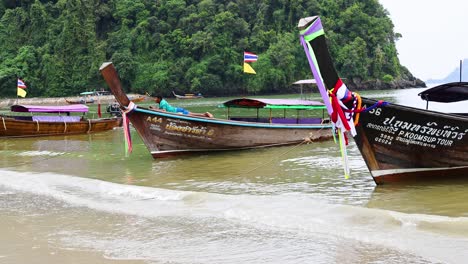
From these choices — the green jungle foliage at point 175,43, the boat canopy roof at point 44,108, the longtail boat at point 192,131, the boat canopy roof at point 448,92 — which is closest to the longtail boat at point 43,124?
the boat canopy roof at point 44,108

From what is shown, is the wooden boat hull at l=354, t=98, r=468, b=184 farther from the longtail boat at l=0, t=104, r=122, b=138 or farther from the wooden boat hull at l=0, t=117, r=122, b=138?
the wooden boat hull at l=0, t=117, r=122, b=138

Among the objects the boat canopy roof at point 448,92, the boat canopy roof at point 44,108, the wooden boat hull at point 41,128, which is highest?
the boat canopy roof at point 448,92

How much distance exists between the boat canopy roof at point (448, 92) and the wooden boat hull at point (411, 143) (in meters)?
1.60

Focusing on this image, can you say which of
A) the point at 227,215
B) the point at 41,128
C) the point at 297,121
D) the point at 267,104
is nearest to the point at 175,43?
the point at 41,128

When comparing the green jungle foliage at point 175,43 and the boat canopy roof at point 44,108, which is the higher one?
the green jungle foliage at point 175,43

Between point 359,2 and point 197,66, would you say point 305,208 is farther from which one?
point 359,2

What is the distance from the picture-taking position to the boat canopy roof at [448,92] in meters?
9.52

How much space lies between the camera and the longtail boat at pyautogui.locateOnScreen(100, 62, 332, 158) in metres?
→ 12.6

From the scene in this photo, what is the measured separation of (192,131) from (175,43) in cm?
6438

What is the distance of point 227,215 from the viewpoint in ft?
22.7

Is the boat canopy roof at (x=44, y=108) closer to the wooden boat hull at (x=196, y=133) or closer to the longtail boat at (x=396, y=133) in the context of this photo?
the wooden boat hull at (x=196, y=133)

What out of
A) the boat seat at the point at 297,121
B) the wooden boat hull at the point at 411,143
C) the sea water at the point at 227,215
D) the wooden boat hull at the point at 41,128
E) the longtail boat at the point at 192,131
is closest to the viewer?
the sea water at the point at 227,215

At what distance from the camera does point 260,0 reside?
265 ft

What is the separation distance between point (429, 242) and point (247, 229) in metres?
2.16
